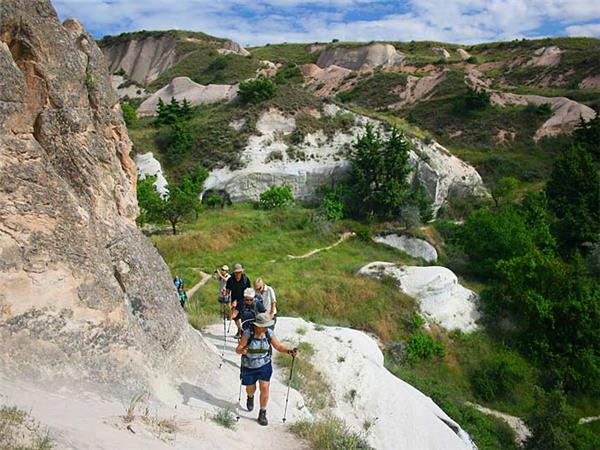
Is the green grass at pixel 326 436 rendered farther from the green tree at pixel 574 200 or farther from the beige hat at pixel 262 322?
the green tree at pixel 574 200

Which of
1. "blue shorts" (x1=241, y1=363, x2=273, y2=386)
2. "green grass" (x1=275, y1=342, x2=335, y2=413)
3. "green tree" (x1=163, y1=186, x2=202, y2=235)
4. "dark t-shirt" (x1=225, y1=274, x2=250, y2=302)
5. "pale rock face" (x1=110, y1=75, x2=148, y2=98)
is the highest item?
"pale rock face" (x1=110, y1=75, x2=148, y2=98)

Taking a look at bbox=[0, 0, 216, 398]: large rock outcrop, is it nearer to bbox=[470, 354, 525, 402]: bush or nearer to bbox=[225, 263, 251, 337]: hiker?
bbox=[225, 263, 251, 337]: hiker

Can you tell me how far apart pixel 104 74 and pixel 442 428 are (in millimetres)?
10321

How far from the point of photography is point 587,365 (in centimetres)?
1855

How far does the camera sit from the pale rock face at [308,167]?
33.0m

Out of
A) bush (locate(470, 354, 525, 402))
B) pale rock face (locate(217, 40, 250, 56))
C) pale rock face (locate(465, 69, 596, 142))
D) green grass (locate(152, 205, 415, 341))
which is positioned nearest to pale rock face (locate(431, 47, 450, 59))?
pale rock face (locate(465, 69, 596, 142))

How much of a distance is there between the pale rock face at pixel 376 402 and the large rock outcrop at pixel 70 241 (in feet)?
12.4

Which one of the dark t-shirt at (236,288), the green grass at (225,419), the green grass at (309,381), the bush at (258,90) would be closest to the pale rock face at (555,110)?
the bush at (258,90)

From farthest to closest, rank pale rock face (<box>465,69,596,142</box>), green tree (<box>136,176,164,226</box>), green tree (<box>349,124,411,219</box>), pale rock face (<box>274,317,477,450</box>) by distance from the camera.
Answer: pale rock face (<box>465,69,596,142</box>) → green tree (<box>349,124,411,219</box>) → green tree (<box>136,176,164,226</box>) → pale rock face (<box>274,317,477,450</box>)

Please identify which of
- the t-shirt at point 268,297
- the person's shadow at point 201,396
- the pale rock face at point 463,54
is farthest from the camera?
the pale rock face at point 463,54

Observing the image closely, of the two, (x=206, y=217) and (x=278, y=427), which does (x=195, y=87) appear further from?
(x=278, y=427)

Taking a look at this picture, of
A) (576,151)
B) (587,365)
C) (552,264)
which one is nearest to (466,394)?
(587,365)

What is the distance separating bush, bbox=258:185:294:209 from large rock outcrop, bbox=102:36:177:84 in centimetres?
5756

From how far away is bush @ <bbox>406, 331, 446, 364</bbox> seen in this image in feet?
60.4
